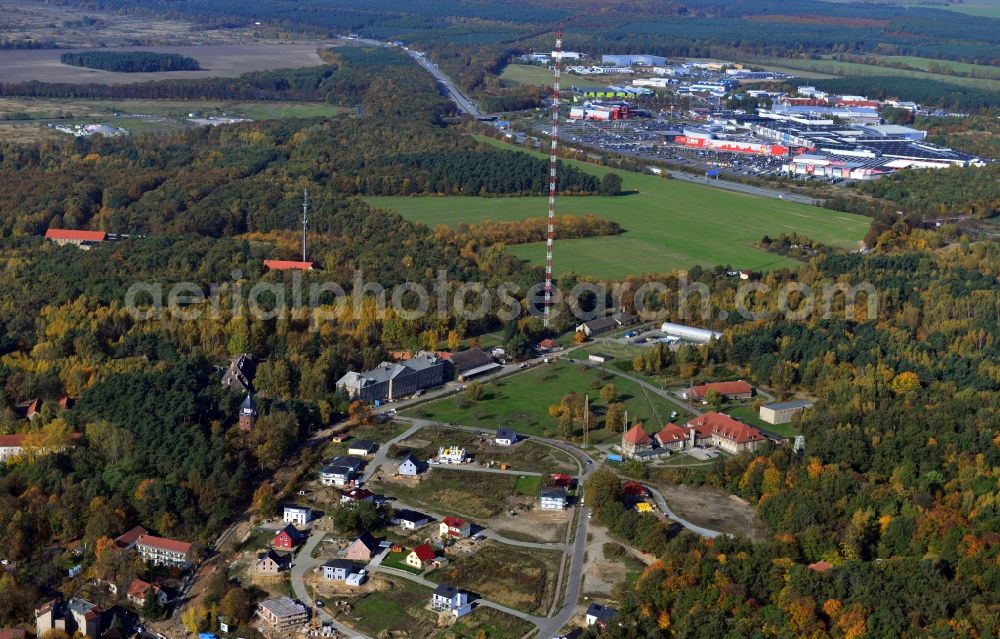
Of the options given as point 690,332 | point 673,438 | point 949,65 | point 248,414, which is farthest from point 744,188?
point 949,65

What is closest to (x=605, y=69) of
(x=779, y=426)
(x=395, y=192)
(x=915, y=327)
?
(x=395, y=192)

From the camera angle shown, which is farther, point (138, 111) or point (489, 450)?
point (138, 111)

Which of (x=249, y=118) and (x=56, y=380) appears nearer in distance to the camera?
(x=56, y=380)

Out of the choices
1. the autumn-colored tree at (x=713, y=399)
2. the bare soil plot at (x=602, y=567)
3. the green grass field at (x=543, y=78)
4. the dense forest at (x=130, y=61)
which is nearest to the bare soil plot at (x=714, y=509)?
the bare soil plot at (x=602, y=567)

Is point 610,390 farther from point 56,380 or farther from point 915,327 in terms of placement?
point 56,380

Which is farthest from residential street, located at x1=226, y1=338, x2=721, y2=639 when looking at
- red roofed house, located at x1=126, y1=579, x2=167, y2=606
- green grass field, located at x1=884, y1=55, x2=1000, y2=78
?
green grass field, located at x1=884, y1=55, x2=1000, y2=78

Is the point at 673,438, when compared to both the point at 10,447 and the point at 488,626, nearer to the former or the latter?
the point at 488,626
